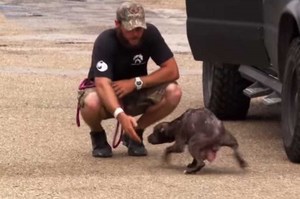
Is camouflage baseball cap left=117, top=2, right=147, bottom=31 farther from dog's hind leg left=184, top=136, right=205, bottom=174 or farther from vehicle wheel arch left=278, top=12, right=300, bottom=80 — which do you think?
vehicle wheel arch left=278, top=12, right=300, bottom=80

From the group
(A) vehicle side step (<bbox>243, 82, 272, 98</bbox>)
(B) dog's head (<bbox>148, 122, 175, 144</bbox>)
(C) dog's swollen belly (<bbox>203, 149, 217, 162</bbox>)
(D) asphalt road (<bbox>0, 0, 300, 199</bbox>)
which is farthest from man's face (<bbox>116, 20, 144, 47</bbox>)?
(A) vehicle side step (<bbox>243, 82, 272, 98</bbox>)

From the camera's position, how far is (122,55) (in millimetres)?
7609

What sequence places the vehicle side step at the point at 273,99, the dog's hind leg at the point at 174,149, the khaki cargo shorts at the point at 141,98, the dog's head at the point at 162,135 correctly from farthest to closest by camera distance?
the vehicle side step at the point at 273,99 → the khaki cargo shorts at the point at 141,98 → the dog's head at the point at 162,135 → the dog's hind leg at the point at 174,149

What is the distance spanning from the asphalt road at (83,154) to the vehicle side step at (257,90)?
0.35 m

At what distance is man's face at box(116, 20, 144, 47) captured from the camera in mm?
7387

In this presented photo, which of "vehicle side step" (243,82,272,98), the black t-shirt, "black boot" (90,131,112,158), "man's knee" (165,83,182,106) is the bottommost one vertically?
"vehicle side step" (243,82,272,98)

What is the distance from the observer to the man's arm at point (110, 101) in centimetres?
702

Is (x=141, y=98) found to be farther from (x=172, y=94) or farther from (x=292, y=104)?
(x=292, y=104)

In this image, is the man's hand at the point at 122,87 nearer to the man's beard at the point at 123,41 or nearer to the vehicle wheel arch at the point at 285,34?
the man's beard at the point at 123,41

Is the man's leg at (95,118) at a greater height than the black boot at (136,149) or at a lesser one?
greater

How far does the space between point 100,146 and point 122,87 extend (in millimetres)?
552

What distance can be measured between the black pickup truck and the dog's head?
0.87m

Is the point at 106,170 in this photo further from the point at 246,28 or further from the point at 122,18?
the point at 246,28

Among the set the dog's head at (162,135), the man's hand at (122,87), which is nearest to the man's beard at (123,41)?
the man's hand at (122,87)
